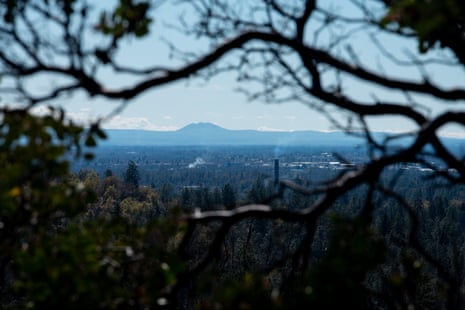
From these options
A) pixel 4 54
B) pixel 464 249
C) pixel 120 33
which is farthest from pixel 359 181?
pixel 464 249

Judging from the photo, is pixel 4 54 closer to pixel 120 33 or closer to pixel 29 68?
pixel 29 68

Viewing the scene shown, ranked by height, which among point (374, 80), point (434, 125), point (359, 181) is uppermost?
point (374, 80)

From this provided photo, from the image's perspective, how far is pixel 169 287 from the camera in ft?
7.74

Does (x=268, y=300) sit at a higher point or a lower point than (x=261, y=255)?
higher

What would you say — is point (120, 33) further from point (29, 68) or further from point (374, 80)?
point (374, 80)

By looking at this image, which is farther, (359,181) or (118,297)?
(359,181)

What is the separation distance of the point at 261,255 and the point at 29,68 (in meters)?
58.6

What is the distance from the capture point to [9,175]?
6.77 ft

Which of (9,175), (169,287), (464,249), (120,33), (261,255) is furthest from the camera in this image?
(464,249)

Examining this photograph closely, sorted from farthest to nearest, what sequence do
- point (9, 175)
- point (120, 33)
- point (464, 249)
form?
point (464, 249) < point (120, 33) < point (9, 175)

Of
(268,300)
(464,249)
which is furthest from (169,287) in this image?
(464,249)

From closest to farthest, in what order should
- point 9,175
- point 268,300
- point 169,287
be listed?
point 268,300 → point 9,175 → point 169,287

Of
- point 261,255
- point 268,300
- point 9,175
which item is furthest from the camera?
point 261,255

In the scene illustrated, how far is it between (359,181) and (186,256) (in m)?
0.90
